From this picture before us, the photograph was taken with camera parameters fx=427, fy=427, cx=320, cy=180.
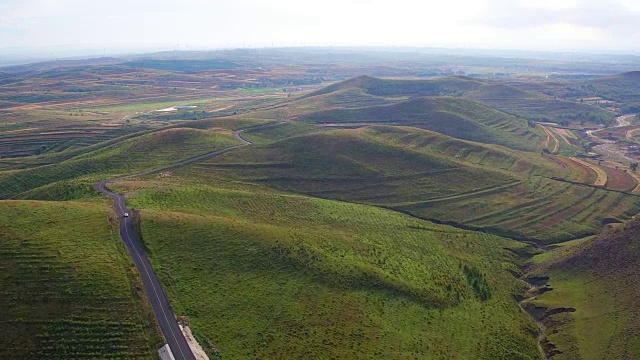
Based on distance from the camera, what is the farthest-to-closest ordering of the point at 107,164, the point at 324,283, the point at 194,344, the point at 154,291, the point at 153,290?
the point at 107,164 → the point at 324,283 → the point at 153,290 → the point at 154,291 → the point at 194,344

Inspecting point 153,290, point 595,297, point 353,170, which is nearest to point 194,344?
point 153,290

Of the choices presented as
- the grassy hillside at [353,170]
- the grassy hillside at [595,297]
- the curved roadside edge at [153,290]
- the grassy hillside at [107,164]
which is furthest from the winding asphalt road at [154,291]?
the grassy hillside at [595,297]

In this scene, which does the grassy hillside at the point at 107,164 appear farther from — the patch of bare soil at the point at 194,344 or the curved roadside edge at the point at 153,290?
the patch of bare soil at the point at 194,344

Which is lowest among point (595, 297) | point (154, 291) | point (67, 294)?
point (595, 297)

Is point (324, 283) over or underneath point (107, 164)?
underneath

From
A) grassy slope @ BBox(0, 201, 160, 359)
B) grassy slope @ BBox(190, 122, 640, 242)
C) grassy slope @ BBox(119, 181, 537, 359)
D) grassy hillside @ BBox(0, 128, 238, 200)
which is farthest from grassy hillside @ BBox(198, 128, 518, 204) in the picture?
grassy slope @ BBox(0, 201, 160, 359)

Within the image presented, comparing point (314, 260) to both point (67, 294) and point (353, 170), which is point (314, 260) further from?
point (353, 170)
